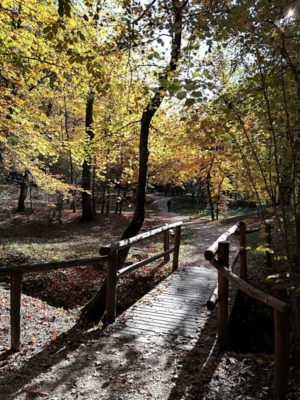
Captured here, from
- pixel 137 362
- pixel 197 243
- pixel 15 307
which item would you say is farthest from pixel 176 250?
pixel 197 243

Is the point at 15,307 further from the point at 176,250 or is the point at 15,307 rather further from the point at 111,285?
the point at 176,250

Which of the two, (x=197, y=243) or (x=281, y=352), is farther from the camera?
(x=197, y=243)

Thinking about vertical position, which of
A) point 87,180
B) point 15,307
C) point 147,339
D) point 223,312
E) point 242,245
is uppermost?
point 87,180

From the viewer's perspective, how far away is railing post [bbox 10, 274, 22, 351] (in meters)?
4.54

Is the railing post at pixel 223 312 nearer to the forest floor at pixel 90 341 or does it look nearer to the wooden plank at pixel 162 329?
the forest floor at pixel 90 341

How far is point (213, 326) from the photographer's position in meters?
5.91

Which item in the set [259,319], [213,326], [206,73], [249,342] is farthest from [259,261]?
[206,73]

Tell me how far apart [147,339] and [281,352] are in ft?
7.89

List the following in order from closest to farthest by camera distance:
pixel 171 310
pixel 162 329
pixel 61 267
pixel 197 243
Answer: pixel 61 267, pixel 162 329, pixel 171 310, pixel 197 243

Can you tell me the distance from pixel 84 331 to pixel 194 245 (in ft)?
33.2

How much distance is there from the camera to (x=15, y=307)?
4598 mm

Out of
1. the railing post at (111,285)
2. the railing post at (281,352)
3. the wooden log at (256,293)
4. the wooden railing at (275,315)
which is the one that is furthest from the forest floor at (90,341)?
the wooden log at (256,293)

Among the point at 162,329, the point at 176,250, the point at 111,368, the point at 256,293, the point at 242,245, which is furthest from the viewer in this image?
the point at 176,250

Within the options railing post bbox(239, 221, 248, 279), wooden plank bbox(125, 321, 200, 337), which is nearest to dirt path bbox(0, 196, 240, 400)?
wooden plank bbox(125, 321, 200, 337)
